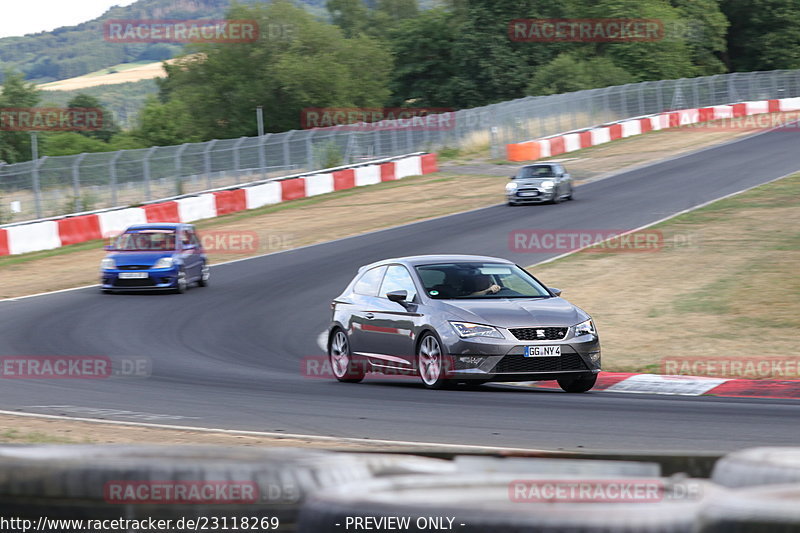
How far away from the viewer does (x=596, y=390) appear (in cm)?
1209

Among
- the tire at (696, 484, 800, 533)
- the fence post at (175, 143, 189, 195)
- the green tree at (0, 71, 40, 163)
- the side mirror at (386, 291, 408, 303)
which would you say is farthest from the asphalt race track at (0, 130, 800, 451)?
the green tree at (0, 71, 40, 163)

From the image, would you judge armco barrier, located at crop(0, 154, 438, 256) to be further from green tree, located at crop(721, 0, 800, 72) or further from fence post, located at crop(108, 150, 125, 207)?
green tree, located at crop(721, 0, 800, 72)

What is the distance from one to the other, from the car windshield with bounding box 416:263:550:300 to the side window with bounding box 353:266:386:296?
0.66 meters

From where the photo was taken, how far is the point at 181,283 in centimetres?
2238

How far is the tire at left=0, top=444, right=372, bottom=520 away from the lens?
3387mm

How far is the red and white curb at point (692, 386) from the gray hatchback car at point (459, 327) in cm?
69

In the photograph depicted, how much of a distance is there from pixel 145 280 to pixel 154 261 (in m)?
0.43

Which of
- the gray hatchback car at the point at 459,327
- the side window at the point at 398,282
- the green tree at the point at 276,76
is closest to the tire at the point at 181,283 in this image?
the gray hatchback car at the point at 459,327

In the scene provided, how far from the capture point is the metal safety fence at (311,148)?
31422 mm

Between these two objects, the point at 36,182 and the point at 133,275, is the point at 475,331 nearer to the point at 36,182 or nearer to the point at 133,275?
the point at 133,275

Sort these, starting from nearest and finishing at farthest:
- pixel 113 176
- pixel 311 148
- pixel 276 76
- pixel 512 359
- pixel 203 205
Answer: pixel 512 359
pixel 113 176
pixel 203 205
pixel 311 148
pixel 276 76

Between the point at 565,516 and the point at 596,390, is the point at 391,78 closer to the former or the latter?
the point at 596,390

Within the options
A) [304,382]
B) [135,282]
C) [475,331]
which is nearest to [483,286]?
[475,331]

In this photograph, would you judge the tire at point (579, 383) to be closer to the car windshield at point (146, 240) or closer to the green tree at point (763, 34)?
the car windshield at point (146, 240)
